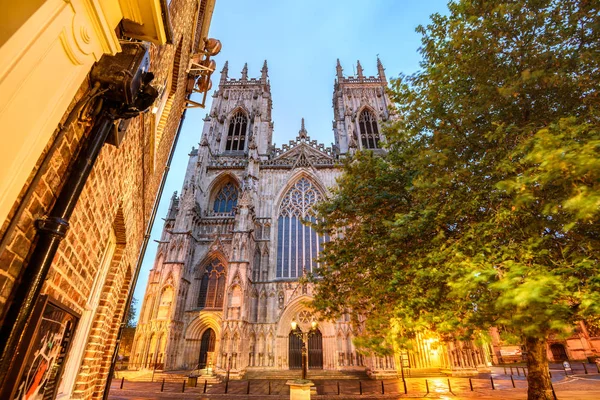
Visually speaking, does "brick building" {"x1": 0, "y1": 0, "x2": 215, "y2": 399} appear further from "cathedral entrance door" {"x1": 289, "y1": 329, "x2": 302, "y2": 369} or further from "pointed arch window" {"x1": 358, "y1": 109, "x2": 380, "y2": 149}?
"pointed arch window" {"x1": 358, "y1": 109, "x2": 380, "y2": 149}

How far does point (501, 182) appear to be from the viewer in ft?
12.3

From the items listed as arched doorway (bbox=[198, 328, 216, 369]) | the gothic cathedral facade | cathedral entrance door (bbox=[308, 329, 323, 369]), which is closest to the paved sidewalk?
the gothic cathedral facade

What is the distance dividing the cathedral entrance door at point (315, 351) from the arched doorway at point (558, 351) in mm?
31390

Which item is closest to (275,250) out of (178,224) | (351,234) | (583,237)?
(178,224)

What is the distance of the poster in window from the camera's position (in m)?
1.67

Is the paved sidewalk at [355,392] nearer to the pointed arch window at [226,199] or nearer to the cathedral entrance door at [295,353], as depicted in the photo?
the cathedral entrance door at [295,353]

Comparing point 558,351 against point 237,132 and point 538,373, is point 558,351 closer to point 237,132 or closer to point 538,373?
point 538,373

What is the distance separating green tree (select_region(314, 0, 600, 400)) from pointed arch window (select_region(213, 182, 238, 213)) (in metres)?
21.4

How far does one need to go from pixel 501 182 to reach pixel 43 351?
17.0 feet

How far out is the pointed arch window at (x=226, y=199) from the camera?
89.4 ft

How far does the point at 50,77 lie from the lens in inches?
53.6

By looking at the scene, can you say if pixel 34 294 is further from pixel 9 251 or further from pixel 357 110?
pixel 357 110

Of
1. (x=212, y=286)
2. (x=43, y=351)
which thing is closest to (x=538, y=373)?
(x=43, y=351)

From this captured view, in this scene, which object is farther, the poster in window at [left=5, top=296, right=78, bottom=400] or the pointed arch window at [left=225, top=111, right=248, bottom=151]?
the pointed arch window at [left=225, top=111, right=248, bottom=151]
